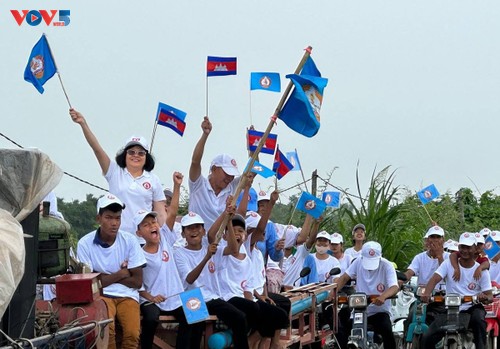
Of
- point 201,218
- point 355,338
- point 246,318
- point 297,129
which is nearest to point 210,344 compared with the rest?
point 246,318

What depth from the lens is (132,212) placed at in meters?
11.7

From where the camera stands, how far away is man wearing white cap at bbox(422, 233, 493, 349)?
1656 centimetres

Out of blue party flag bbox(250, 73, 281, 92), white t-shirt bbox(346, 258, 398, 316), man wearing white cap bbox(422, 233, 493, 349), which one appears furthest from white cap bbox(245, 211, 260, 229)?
A: man wearing white cap bbox(422, 233, 493, 349)

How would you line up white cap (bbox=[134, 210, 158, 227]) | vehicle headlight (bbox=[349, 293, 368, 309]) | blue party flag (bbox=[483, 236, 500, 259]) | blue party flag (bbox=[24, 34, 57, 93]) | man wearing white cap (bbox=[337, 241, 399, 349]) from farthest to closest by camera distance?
blue party flag (bbox=[483, 236, 500, 259]) < man wearing white cap (bbox=[337, 241, 399, 349]) < vehicle headlight (bbox=[349, 293, 368, 309]) < blue party flag (bbox=[24, 34, 57, 93]) < white cap (bbox=[134, 210, 158, 227])

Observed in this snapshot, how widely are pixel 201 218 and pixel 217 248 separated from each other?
0.37 meters

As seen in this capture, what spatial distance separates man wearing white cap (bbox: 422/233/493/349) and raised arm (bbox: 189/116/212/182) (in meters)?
5.72

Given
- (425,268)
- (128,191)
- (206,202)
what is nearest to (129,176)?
(128,191)

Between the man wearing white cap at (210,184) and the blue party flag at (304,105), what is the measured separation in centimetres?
88

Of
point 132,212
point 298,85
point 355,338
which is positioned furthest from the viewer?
point 355,338

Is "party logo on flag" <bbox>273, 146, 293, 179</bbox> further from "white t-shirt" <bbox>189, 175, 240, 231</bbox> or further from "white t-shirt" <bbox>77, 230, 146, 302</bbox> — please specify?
"white t-shirt" <bbox>77, 230, 146, 302</bbox>

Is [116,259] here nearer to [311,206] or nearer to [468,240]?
[311,206]

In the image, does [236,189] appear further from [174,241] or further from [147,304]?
[147,304]

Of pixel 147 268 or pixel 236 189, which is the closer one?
pixel 147 268

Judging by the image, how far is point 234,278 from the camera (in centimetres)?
1231
